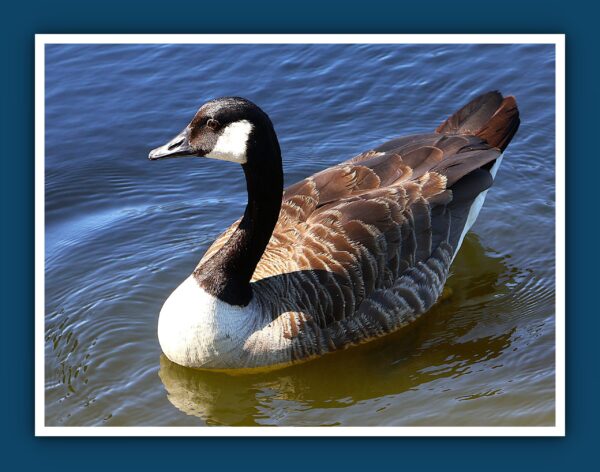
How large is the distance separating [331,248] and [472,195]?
1617mm

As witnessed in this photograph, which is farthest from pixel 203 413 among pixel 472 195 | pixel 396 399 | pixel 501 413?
pixel 472 195

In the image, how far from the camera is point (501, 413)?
25.6 ft

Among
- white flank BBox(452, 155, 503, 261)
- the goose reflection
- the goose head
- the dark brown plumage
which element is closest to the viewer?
the goose head

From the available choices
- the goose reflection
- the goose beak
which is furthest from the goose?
the goose reflection

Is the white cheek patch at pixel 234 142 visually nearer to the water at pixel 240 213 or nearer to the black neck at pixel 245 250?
the black neck at pixel 245 250

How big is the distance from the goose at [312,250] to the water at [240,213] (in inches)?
11.9

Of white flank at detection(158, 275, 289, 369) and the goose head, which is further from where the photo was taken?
white flank at detection(158, 275, 289, 369)

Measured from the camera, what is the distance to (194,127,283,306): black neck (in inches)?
314

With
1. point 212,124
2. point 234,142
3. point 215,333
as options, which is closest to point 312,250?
point 215,333

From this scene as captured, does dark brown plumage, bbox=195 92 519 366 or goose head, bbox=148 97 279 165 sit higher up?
goose head, bbox=148 97 279 165

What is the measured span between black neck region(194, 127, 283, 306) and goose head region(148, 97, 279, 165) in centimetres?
32

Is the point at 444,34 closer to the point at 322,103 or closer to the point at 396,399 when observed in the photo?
the point at 396,399

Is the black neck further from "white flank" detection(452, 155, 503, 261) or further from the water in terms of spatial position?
"white flank" detection(452, 155, 503, 261)

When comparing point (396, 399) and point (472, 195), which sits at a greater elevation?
point (472, 195)
